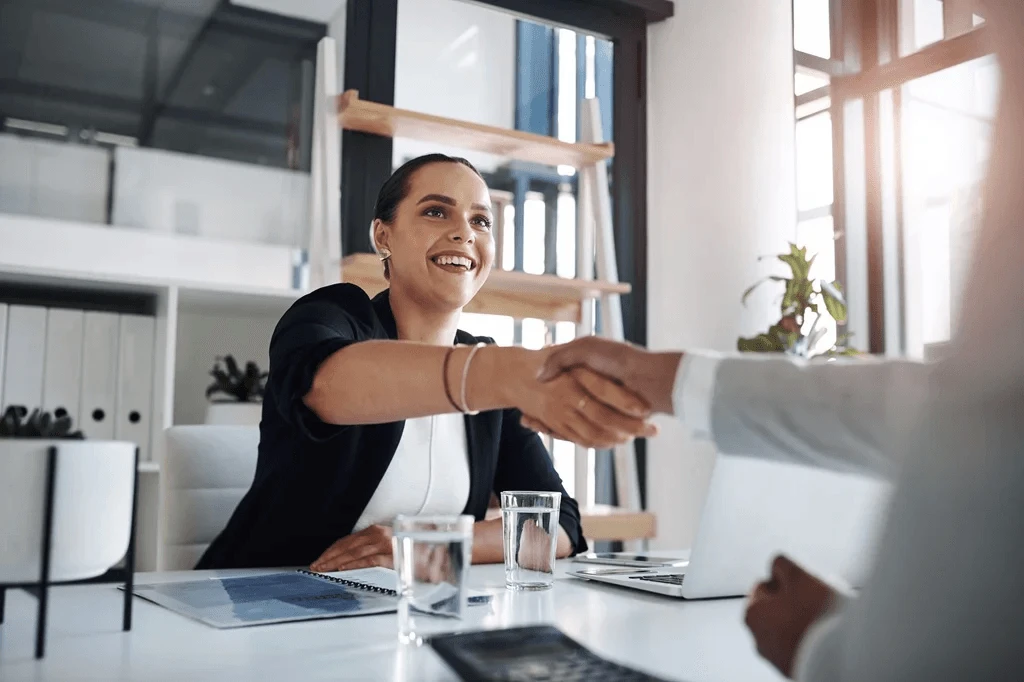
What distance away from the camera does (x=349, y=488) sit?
54.3 inches

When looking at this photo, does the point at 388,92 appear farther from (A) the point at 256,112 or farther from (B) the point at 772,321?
(B) the point at 772,321

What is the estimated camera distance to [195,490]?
1440 mm

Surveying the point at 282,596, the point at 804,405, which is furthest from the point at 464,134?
the point at 804,405

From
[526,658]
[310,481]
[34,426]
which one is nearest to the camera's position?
[526,658]

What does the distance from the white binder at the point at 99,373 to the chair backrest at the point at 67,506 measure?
5.05ft

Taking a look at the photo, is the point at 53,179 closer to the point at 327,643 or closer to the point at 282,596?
the point at 282,596

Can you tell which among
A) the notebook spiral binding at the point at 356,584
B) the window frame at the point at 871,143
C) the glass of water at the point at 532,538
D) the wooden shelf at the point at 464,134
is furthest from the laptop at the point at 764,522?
the window frame at the point at 871,143

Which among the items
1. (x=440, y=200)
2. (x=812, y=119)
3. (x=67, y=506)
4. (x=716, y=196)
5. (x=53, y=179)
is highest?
(x=812, y=119)

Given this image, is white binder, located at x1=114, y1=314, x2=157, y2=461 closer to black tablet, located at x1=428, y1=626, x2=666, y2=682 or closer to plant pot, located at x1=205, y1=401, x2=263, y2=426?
plant pot, located at x1=205, y1=401, x2=263, y2=426

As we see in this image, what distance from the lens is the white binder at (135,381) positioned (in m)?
2.10

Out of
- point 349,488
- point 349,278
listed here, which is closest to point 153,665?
point 349,488

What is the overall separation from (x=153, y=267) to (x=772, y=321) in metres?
1.82

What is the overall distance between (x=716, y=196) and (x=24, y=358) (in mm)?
2009

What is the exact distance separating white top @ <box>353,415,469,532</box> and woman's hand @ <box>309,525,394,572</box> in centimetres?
27
